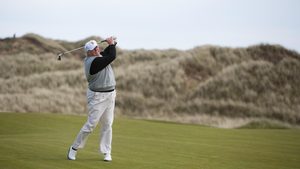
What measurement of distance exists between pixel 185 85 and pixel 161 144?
3508cm

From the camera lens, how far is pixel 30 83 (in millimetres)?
49500

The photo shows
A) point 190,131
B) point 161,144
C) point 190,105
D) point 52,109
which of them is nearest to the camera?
point 161,144

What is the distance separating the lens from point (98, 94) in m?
10.9

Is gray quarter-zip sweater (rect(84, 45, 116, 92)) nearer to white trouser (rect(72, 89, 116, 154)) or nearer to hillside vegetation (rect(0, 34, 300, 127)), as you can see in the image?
white trouser (rect(72, 89, 116, 154))

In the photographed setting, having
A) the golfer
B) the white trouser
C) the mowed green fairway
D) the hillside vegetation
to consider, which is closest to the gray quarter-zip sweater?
the golfer

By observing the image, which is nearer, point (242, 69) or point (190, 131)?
point (190, 131)

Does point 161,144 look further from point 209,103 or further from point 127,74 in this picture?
point 127,74

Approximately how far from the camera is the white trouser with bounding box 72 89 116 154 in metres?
10.8

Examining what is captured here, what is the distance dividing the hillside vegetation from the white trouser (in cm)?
2179

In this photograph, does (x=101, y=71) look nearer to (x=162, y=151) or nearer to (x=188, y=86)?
(x=162, y=151)

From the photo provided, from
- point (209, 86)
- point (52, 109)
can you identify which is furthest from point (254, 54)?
point (52, 109)

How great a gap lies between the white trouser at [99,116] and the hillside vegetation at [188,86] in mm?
21795

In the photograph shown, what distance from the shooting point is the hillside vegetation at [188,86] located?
38406 millimetres

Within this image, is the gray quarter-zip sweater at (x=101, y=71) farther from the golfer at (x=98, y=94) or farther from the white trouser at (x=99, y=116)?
the white trouser at (x=99, y=116)
